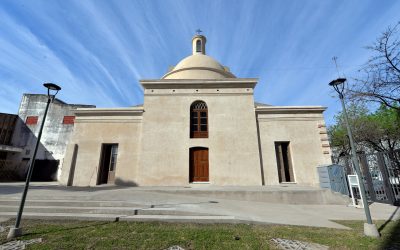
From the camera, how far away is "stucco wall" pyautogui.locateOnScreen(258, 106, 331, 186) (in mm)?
12070

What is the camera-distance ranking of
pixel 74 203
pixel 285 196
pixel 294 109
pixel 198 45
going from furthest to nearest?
1. pixel 198 45
2. pixel 294 109
3. pixel 285 196
4. pixel 74 203

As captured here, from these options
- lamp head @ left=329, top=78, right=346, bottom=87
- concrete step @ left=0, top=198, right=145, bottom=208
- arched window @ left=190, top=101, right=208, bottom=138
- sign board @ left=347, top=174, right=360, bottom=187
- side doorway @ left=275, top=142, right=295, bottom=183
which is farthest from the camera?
arched window @ left=190, top=101, right=208, bottom=138

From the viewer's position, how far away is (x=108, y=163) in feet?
42.8

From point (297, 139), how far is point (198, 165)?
686 centimetres

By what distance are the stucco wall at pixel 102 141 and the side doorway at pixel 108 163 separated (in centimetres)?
35

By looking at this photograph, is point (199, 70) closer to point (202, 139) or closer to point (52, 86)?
point (202, 139)

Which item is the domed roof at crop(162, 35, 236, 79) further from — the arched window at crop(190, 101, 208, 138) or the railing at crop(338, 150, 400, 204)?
the railing at crop(338, 150, 400, 204)

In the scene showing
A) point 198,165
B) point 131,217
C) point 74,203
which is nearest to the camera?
point 131,217

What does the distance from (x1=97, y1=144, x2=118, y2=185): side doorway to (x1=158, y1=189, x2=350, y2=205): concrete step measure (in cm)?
681

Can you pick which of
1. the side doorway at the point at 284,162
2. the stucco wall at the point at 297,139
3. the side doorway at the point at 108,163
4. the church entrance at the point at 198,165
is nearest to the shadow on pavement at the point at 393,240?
the stucco wall at the point at 297,139

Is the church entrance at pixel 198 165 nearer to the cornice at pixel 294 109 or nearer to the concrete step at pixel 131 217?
the cornice at pixel 294 109

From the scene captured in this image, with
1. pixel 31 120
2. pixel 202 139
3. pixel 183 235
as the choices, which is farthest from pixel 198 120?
pixel 31 120

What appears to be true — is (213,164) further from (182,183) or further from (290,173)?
(290,173)

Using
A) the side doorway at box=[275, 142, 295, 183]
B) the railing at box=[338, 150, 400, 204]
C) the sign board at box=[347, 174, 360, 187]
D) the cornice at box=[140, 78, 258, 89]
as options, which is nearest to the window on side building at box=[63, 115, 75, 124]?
the cornice at box=[140, 78, 258, 89]
